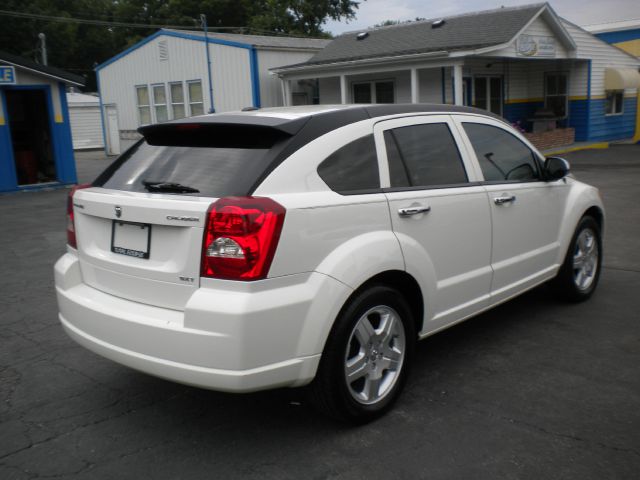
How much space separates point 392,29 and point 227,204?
855 inches

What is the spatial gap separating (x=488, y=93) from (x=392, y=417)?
20.8m

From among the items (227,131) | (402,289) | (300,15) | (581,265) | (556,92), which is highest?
(300,15)

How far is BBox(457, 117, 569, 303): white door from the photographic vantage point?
14.8 feet

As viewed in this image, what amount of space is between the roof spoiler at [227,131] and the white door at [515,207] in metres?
1.61

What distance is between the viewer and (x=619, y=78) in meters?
23.6

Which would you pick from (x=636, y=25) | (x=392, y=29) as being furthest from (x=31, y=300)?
(x=636, y=25)

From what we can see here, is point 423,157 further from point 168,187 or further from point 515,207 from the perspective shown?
point 168,187

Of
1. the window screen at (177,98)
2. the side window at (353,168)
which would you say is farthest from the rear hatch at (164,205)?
the window screen at (177,98)

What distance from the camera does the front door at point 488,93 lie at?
2227 centimetres

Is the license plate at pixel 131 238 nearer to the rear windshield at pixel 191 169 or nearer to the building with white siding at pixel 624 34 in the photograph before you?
the rear windshield at pixel 191 169

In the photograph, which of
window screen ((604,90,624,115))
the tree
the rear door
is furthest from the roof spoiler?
the tree

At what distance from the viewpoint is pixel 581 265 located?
5613mm

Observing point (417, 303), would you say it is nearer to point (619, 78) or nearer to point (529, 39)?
point (529, 39)

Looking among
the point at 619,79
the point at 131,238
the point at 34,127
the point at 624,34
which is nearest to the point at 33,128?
the point at 34,127
